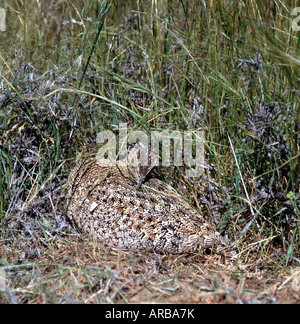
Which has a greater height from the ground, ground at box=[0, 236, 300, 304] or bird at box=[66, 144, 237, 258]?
bird at box=[66, 144, 237, 258]

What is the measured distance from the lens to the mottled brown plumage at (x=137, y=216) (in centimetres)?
348

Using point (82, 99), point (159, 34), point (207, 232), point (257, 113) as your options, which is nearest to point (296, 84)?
point (257, 113)

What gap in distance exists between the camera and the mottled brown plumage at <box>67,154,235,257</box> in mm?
3480

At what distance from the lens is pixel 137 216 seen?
140 inches

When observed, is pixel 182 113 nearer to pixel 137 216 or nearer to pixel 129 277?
pixel 137 216

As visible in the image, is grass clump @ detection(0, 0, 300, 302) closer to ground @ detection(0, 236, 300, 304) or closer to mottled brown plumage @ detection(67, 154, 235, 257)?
ground @ detection(0, 236, 300, 304)

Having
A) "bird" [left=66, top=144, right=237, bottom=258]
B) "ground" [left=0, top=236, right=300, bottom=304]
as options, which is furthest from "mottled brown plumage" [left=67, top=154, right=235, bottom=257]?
"ground" [left=0, top=236, right=300, bottom=304]

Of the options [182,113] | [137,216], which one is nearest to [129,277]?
[137,216]

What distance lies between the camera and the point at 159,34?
176 inches

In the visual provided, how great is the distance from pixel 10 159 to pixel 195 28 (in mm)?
2255

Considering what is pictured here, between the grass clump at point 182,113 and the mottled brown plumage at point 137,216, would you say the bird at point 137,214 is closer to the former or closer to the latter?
the mottled brown plumage at point 137,216

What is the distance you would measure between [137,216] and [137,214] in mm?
18
